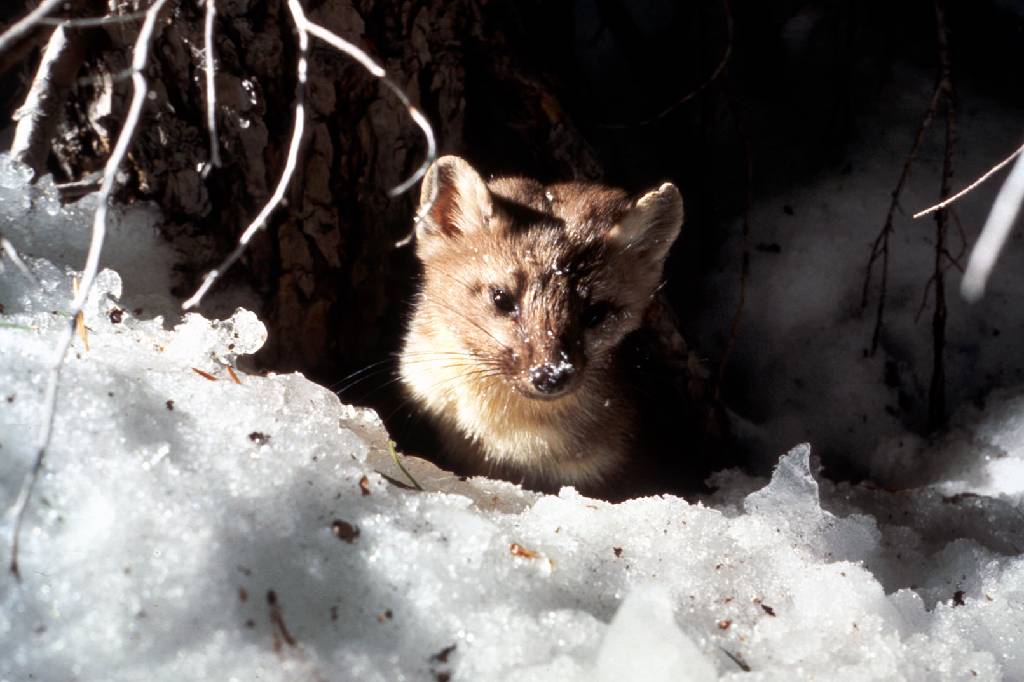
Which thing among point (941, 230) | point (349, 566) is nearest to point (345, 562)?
point (349, 566)

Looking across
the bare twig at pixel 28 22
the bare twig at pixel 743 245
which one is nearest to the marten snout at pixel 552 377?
the bare twig at pixel 743 245

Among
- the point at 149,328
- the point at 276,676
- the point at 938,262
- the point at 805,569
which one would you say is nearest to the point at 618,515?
the point at 805,569

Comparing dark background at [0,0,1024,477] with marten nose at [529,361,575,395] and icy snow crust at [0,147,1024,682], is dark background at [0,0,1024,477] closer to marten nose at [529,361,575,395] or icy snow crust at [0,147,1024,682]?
icy snow crust at [0,147,1024,682]

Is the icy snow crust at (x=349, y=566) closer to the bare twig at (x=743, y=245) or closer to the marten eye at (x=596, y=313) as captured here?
the marten eye at (x=596, y=313)

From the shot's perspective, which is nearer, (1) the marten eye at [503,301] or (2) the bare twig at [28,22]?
(2) the bare twig at [28,22]

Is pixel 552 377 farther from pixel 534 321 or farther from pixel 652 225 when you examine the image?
pixel 652 225

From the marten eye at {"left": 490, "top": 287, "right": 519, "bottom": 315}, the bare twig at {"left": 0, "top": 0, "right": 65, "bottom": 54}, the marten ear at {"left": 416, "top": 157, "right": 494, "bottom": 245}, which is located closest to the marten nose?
the marten eye at {"left": 490, "top": 287, "right": 519, "bottom": 315}
